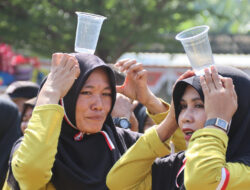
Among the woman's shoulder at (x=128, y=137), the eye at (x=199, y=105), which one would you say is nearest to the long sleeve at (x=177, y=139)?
the woman's shoulder at (x=128, y=137)

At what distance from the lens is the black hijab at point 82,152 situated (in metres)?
2.88

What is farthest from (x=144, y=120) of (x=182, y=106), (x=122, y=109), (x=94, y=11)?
(x=94, y=11)

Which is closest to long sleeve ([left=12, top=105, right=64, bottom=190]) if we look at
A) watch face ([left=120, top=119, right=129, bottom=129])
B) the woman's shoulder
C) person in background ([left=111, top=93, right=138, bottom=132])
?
the woman's shoulder

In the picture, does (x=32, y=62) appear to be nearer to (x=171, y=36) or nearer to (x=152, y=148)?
(x=171, y=36)

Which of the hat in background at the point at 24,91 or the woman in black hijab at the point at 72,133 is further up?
the woman in black hijab at the point at 72,133

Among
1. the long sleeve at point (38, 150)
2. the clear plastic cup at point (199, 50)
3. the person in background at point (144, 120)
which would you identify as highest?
the clear plastic cup at point (199, 50)

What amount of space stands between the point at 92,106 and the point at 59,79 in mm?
247

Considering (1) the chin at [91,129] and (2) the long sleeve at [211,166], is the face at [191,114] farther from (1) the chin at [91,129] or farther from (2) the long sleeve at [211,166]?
(1) the chin at [91,129]

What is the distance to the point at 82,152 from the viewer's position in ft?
9.70

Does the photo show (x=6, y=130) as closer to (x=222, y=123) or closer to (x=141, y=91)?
(x=141, y=91)

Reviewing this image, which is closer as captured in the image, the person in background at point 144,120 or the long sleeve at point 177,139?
the long sleeve at point 177,139

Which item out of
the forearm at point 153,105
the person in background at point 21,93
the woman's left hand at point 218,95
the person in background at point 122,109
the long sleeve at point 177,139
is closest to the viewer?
the woman's left hand at point 218,95

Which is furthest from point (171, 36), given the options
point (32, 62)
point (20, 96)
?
point (20, 96)

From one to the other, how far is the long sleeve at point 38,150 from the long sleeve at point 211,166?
704 millimetres
